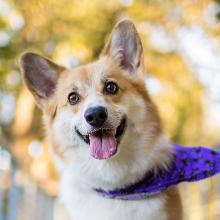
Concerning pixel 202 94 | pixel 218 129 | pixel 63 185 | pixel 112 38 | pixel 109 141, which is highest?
pixel 112 38

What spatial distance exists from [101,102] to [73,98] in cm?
33

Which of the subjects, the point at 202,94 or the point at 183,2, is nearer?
the point at 183,2

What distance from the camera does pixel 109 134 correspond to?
3350mm

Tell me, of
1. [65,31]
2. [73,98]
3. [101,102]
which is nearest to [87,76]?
[73,98]

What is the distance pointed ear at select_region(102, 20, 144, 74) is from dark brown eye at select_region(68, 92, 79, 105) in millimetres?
438

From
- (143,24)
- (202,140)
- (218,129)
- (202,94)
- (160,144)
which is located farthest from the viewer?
(218,129)

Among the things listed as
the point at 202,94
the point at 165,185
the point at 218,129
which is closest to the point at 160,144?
the point at 165,185

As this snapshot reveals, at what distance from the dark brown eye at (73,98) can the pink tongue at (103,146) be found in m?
0.31

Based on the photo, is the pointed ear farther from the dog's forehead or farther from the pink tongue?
the pink tongue

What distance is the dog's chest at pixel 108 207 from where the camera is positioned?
344 cm

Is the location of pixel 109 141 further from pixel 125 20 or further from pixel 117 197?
pixel 125 20

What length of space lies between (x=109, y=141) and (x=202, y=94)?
844 centimetres

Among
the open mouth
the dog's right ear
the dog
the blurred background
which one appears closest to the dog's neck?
the dog

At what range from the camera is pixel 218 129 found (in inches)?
602
